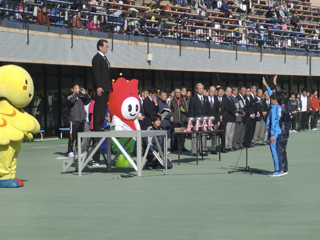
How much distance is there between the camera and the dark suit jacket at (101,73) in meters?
11.5

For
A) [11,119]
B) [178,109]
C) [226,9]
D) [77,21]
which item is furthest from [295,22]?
[11,119]

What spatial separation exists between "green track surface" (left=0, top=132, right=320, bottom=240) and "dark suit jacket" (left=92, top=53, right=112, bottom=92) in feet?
6.05

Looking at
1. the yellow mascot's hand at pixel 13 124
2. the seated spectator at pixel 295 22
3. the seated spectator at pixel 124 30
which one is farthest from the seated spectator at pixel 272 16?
the yellow mascot's hand at pixel 13 124

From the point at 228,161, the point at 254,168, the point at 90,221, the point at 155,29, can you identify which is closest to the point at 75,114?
the point at 228,161

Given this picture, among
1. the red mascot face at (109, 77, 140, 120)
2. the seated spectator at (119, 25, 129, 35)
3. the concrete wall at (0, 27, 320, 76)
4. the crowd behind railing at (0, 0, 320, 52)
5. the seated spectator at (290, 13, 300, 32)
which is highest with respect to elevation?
the seated spectator at (290, 13, 300, 32)

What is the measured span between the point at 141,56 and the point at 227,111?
8010 mm

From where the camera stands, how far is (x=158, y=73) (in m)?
27.6

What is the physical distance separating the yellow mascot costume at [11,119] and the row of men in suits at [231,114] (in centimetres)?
624

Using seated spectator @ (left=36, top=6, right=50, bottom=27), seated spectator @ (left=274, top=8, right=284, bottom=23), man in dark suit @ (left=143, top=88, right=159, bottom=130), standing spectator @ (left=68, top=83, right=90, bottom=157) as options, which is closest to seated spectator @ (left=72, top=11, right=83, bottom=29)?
seated spectator @ (left=36, top=6, right=50, bottom=27)

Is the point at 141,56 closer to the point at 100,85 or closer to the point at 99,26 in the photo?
the point at 99,26

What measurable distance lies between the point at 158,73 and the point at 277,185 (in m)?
18.4

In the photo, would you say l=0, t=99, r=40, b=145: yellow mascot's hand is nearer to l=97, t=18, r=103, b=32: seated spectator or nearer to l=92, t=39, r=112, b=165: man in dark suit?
l=92, t=39, r=112, b=165: man in dark suit

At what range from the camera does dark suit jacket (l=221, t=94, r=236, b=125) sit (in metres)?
17.0

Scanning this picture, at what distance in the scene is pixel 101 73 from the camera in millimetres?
11594
